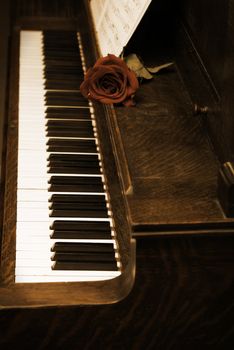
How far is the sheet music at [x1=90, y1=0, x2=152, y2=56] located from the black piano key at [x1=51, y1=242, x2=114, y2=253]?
0.62 meters

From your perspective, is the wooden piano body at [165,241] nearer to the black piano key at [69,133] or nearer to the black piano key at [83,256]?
the black piano key at [83,256]

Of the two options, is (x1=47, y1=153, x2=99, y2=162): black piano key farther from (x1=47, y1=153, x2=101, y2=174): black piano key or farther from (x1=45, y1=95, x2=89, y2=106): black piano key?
(x1=45, y1=95, x2=89, y2=106): black piano key

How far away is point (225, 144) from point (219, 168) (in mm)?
81

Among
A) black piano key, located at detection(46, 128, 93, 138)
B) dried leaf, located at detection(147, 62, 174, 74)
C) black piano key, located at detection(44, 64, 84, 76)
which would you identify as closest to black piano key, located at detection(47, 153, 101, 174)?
black piano key, located at detection(46, 128, 93, 138)


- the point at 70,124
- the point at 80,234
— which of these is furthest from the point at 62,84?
the point at 80,234

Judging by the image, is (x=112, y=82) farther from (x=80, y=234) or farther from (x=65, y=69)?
(x=65, y=69)

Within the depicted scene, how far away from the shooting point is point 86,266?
6.02ft

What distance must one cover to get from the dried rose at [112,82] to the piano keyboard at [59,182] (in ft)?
0.97

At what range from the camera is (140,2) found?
198 cm

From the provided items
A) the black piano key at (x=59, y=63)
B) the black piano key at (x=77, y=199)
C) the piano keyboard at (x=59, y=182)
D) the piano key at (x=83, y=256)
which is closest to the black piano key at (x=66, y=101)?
the piano keyboard at (x=59, y=182)

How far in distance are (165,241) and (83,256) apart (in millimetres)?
362

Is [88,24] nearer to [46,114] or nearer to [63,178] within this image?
[46,114]

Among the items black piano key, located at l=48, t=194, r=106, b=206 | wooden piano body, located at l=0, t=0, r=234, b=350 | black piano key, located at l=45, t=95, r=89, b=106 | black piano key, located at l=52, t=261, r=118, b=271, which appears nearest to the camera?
wooden piano body, located at l=0, t=0, r=234, b=350

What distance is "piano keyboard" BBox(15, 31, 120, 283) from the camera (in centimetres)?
185
